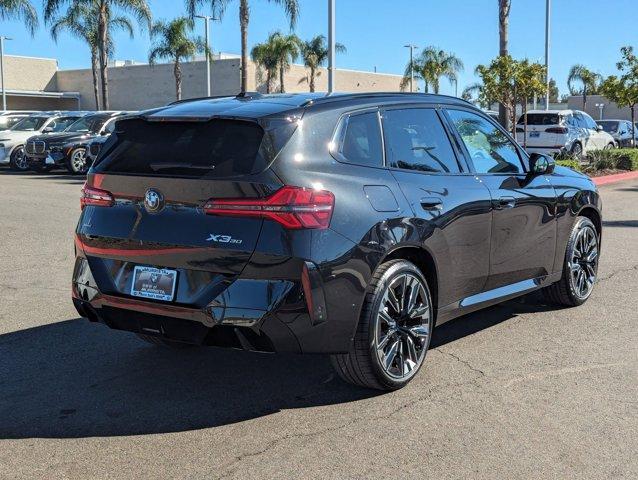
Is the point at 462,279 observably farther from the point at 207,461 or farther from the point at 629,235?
the point at 629,235

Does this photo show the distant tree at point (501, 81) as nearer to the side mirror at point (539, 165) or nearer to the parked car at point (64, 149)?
the parked car at point (64, 149)

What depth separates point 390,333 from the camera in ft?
15.6

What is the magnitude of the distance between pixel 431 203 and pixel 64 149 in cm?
1879

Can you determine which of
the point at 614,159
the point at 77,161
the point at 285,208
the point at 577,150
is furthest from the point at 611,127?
the point at 285,208

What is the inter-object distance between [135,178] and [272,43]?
158 feet

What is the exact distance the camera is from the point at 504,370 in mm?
5270

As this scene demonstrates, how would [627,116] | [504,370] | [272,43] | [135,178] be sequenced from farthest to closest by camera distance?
[627,116]
[272,43]
[504,370]
[135,178]

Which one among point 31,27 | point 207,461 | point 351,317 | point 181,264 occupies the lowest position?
point 207,461

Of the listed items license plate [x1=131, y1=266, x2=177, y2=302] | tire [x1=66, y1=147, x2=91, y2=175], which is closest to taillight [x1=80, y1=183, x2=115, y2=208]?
license plate [x1=131, y1=266, x2=177, y2=302]

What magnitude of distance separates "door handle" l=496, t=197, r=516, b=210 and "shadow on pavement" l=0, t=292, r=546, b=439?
1.07 m

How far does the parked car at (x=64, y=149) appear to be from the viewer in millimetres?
21984

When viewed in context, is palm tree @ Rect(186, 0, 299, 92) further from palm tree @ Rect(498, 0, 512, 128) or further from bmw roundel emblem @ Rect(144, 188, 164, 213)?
bmw roundel emblem @ Rect(144, 188, 164, 213)

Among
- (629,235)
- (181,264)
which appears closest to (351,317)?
(181,264)

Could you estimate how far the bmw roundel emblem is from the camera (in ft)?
14.5
